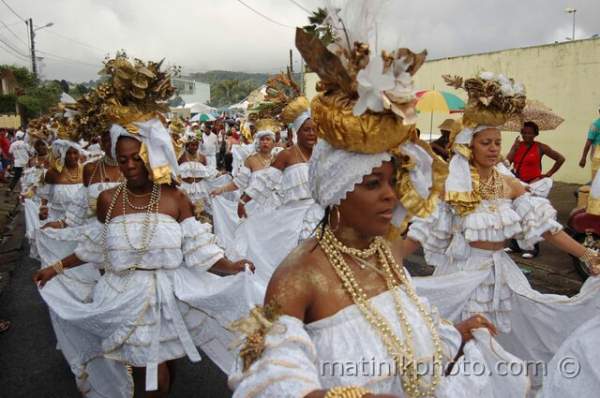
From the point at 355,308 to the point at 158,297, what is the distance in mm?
2075

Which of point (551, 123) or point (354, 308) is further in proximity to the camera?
point (551, 123)

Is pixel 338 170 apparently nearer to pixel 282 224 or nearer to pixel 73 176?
pixel 282 224

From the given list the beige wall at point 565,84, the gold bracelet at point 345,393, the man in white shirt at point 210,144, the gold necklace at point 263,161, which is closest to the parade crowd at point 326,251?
the gold bracelet at point 345,393

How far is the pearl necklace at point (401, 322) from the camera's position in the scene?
2135mm

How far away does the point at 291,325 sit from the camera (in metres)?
1.94

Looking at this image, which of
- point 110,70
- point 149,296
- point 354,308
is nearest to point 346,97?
point 354,308

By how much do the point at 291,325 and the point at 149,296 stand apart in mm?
2117

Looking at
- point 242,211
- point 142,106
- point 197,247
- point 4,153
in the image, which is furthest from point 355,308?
point 4,153

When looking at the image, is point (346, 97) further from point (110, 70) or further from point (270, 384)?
point (110, 70)

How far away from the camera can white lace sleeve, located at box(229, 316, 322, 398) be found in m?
1.78

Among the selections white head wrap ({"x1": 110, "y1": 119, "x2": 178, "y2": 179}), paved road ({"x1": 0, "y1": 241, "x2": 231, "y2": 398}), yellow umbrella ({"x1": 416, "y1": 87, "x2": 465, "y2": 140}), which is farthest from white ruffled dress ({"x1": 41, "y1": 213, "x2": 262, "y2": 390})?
yellow umbrella ({"x1": 416, "y1": 87, "x2": 465, "y2": 140})

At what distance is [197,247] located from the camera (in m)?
3.99

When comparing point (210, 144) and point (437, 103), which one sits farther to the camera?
point (210, 144)

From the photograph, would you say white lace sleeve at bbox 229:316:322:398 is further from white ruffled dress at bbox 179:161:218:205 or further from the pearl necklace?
white ruffled dress at bbox 179:161:218:205
